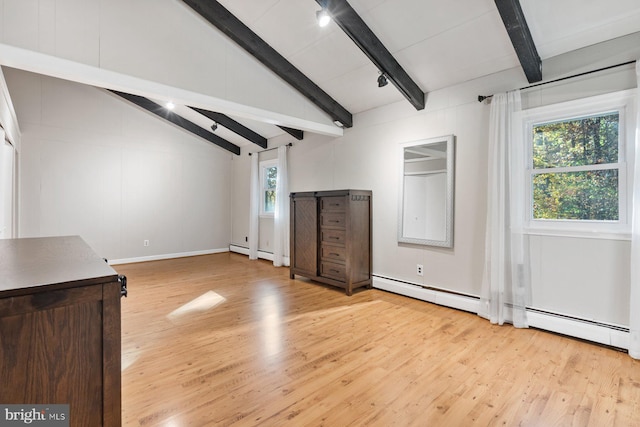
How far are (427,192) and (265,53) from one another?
8.46 ft

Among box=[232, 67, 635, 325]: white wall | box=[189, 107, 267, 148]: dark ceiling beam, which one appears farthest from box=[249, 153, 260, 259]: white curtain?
box=[232, 67, 635, 325]: white wall

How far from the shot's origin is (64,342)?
90 cm

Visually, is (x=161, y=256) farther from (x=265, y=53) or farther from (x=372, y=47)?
(x=372, y=47)

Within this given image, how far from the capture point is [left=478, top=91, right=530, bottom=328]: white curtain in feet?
9.57

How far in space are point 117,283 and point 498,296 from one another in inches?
126

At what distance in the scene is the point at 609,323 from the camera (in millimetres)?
2535

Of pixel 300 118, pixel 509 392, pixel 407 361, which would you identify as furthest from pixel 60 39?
pixel 509 392

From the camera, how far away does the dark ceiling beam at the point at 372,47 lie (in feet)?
9.09

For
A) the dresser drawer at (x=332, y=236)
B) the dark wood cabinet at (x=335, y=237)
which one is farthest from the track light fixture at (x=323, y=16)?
the dresser drawer at (x=332, y=236)

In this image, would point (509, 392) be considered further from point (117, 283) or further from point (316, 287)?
point (316, 287)

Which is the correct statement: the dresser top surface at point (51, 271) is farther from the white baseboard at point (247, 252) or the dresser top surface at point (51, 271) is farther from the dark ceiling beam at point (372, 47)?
the white baseboard at point (247, 252)

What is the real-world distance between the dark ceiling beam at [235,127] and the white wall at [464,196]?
1.41m

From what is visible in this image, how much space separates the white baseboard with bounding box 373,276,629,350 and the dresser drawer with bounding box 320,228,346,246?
1085 millimetres

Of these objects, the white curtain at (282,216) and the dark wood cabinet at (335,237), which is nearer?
the dark wood cabinet at (335,237)
